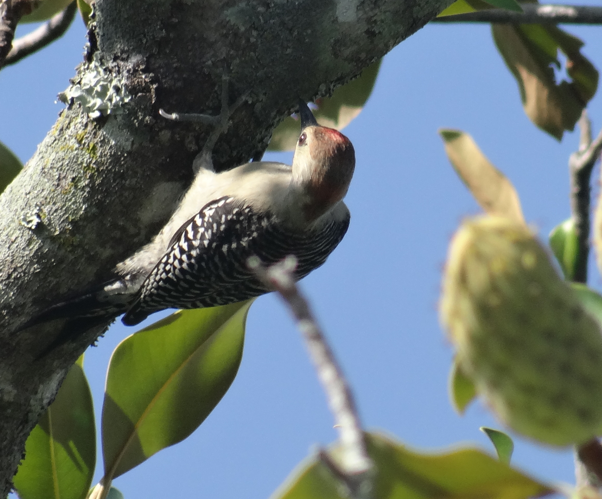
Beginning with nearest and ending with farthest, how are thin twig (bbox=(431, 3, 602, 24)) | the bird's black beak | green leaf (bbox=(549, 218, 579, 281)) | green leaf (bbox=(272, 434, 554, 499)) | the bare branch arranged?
the bare branch → green leaf (bbox=(272, 434, 554, 499)) → green leaf (bbox=(549, 218, 579, 281)) → the bird's black beak → thin twig (bbox=(431, 3, 602, 24))

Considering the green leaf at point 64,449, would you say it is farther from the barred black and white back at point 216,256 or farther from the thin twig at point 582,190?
the thin twig at point 582,190

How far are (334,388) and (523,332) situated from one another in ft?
0.75

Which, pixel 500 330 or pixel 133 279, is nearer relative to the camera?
pixel 500 330

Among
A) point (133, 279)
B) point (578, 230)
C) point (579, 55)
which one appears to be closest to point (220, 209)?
point (133, 279)

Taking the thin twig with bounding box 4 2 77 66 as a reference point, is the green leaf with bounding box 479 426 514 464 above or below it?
below

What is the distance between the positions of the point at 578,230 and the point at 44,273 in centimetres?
164

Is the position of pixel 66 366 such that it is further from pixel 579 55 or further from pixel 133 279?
pixel 579 55

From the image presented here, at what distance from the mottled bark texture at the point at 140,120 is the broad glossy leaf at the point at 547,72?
1.19 metres

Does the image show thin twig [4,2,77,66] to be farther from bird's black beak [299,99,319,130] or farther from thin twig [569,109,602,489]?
thin twig [569,109,602,489]

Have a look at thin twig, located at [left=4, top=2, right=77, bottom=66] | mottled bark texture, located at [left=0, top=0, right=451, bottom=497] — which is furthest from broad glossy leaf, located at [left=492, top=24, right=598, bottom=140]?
thin twig, located at [left=4, top=2, right=77, bottom=66]

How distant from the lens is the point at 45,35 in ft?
11.1

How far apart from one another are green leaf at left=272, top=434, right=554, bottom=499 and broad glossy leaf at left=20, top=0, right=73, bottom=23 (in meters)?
2.99

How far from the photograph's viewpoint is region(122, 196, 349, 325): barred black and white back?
2.67 meters

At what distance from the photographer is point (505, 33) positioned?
343cm
